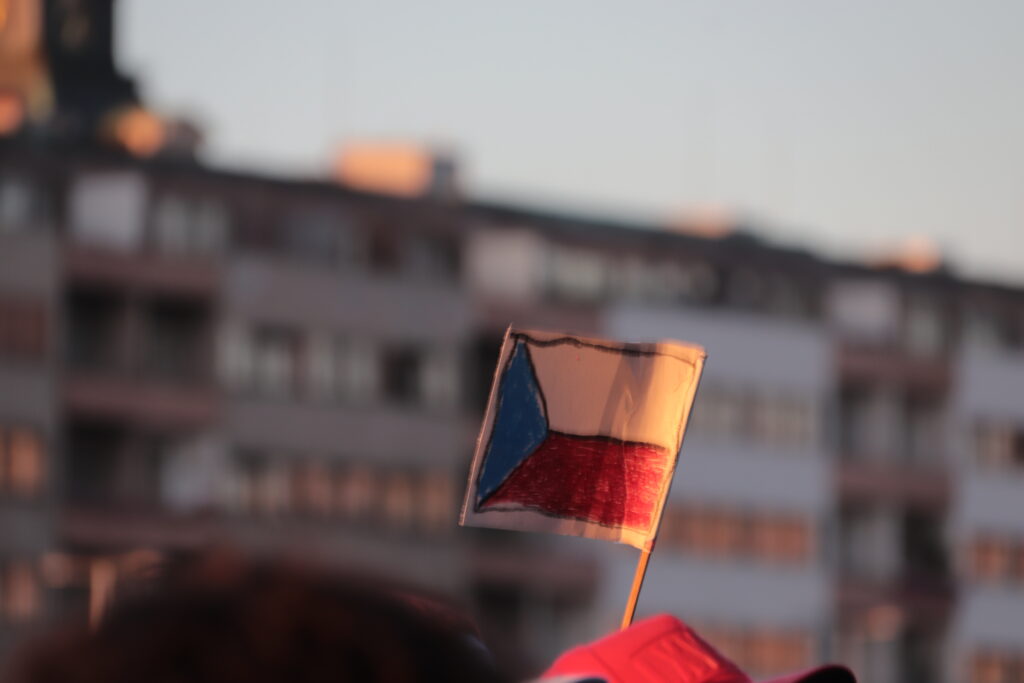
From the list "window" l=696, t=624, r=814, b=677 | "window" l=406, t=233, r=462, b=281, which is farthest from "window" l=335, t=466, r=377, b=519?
"window" l=696, t=624, r=814, b=677

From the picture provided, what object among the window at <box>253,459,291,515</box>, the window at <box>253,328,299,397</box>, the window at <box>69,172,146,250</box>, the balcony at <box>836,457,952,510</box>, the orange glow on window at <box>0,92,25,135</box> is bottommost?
the balcony at <box>836,457,952,510</box>

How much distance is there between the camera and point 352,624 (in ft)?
6.09

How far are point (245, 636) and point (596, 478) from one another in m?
3.11

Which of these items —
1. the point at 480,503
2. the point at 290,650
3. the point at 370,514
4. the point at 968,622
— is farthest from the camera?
the point at 968,622

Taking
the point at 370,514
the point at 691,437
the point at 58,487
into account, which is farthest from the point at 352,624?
the point at 691,437

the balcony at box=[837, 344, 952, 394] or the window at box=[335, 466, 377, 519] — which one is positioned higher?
the balcony at box=[837, 344, 952, 394]

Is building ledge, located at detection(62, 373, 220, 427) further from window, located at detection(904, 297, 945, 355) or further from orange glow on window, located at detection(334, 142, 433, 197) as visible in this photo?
window, located at detection(904, 297, 945, 355)

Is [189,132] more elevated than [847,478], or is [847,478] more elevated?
[189,132]

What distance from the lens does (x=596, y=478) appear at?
4895 mm

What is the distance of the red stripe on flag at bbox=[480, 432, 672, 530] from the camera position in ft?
15.8

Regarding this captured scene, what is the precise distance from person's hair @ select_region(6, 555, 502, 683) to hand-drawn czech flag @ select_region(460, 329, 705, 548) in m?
2.67

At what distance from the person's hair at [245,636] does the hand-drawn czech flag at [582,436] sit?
2.67 m

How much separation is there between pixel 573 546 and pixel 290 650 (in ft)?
236

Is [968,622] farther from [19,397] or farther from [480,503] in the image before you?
[480,503]
